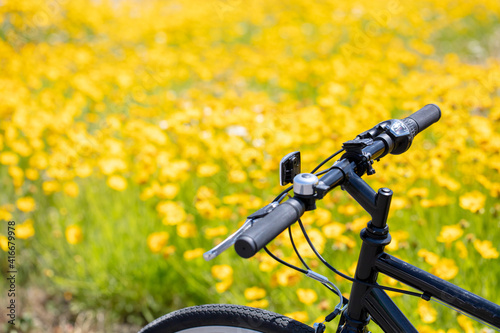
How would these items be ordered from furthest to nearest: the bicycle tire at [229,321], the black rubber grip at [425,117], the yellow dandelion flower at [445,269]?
the yellow dandelion flower at [445,269] < the black rubber grip at [425,117] < the bicycle tire at [229,321]

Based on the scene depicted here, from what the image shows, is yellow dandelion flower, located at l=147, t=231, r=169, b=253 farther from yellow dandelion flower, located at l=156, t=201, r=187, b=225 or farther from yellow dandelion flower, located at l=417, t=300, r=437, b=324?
yellow dandelion flower, located at l=417, t=300, r=437, b=324

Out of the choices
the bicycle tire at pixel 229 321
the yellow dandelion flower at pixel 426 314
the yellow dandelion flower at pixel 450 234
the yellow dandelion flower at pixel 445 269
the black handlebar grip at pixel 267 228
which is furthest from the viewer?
the yellow dandelion flower at pixel 450 234

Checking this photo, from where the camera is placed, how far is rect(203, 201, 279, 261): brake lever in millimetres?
750

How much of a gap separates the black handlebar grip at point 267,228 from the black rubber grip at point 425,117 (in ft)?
1.64

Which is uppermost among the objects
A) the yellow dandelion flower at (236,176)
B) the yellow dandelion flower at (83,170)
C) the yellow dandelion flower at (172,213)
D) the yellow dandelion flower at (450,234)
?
the yellow dandelion flower at (450,234)

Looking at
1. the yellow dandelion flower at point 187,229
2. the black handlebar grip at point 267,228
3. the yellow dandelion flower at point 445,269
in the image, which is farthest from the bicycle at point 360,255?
the yellow dandelion flower at point 187,229

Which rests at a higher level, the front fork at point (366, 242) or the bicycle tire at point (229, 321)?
the front fork at point (366, 242)

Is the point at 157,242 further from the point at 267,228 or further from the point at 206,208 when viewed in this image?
the point at 267,228

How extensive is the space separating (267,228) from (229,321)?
43 centimetres

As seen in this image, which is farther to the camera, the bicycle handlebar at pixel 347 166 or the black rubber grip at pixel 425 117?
the black rubber grip at pixel 425 117

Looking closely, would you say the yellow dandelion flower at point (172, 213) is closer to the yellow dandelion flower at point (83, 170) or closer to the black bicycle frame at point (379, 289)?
the yellow dandelion flower at point (83, 170)

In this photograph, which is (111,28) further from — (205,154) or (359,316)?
(359,316)

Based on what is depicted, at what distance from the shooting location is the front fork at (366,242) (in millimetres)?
875

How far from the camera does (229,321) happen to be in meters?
1.07
